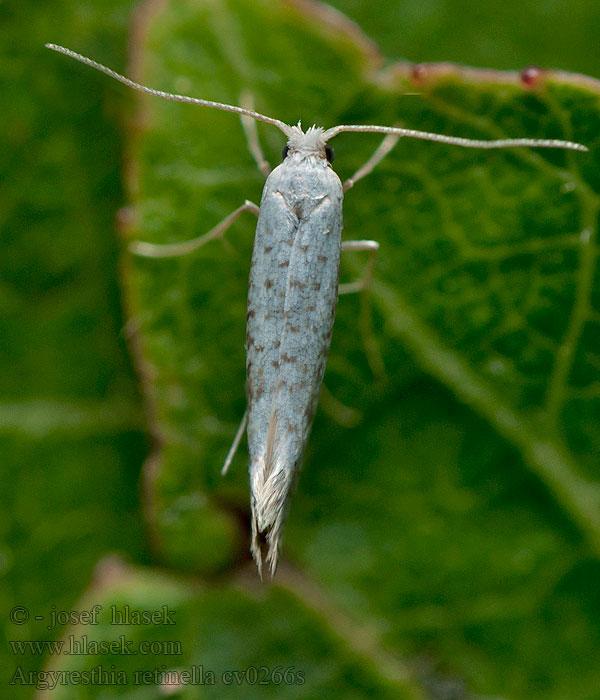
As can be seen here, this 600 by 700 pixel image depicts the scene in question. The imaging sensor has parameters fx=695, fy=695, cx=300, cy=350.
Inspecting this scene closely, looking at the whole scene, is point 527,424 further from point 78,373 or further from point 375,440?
point 78,373

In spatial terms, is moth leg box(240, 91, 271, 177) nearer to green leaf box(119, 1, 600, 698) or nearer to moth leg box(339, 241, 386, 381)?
green leaf box(119, 1, 600, 698)

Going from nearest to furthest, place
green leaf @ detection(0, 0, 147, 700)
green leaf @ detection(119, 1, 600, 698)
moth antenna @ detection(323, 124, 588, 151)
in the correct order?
moth antenna @ detection(323, 124, 588, 151) < green leaf @ detection(119, 1, 600, 698) < green leaf @ detection(0, 0, 147, 700)

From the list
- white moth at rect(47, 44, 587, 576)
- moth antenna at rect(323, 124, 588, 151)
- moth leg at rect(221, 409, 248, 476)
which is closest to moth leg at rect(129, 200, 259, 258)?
white moth at rect(47, 44, 587, 576)

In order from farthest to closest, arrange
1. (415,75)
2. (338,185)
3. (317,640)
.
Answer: (338,185), (317,640), (415,75)

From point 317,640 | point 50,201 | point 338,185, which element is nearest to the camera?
point 317,640

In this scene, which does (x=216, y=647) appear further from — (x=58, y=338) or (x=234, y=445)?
(x=58, y=338)

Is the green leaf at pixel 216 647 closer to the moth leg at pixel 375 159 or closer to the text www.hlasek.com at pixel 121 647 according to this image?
the text www.hlasek.com at pixel 121 647

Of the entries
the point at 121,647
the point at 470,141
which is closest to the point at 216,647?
the point at 121,647

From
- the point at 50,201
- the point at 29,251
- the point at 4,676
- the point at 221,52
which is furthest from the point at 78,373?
the point at 221,52
